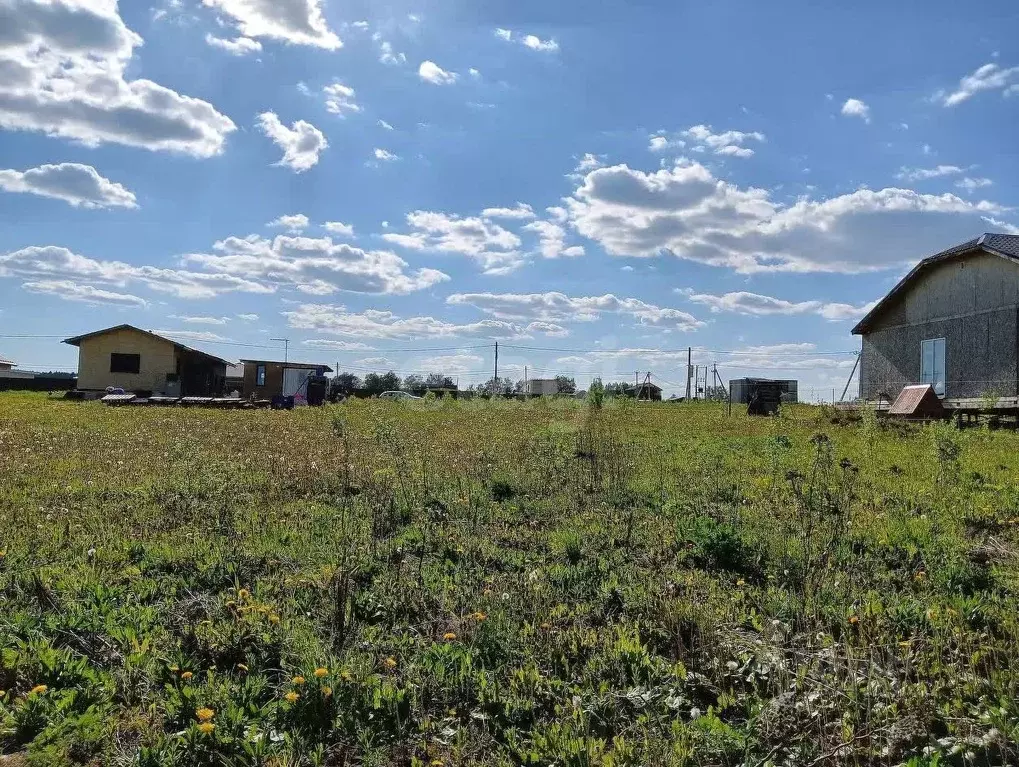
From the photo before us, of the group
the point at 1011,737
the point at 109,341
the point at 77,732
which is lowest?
the point at 77,732

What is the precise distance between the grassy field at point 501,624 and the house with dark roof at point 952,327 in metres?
14.8

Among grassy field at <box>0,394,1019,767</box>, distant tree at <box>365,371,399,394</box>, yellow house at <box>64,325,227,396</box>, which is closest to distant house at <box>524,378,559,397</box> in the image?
distant tree at <box>365,371,399,394</box>

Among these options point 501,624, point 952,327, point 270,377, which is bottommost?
point 501,624

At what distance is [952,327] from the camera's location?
20875mm

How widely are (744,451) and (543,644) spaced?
8.40 m

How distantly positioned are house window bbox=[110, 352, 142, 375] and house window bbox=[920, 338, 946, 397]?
39.4 metres

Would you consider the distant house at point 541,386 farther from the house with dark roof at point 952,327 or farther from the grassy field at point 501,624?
the grassy field at point 501,624

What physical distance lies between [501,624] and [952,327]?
22697 millimetres

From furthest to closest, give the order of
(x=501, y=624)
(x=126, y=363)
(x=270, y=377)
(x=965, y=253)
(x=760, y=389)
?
(x=270, y=377)
(x=126, y=363)
(x=760, y=389)
(x=965, y=253)
(x=501, y=624)

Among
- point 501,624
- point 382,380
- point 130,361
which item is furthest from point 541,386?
point 501,624

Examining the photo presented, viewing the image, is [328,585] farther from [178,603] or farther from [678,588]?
[678,588]

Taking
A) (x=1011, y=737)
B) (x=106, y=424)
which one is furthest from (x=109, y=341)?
(x=1011, y=737)

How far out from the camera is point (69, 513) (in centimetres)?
568

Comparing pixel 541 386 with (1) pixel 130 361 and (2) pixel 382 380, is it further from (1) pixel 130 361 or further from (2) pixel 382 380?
(1) pixel 130 361
